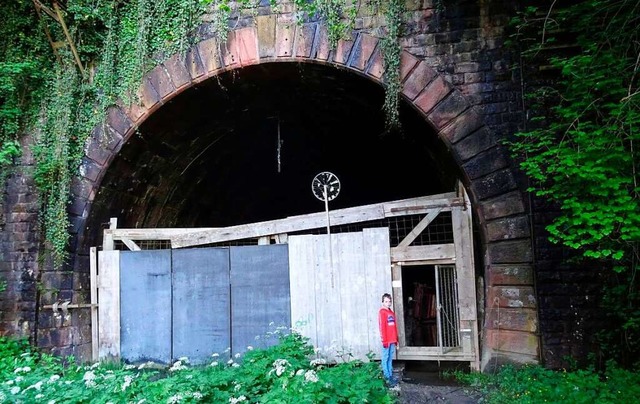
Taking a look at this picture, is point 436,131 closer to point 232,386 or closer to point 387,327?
point 387,327

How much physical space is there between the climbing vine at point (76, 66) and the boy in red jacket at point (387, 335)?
121 inches

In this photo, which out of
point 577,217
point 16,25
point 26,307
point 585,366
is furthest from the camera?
point 16,25

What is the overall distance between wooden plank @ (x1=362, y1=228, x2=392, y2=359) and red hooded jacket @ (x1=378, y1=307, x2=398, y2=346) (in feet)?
1.91

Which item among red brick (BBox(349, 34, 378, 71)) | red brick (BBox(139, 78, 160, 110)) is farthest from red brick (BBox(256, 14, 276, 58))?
red brick (BBox(139, 78, 160, 110))

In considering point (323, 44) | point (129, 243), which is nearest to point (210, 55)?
point (323, 44)

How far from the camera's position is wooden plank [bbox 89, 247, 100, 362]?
303 inches

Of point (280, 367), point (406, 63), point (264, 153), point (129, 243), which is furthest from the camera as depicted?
point (264, 153)

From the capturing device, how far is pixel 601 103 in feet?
17.6

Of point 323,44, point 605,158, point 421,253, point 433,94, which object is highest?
point 323,44

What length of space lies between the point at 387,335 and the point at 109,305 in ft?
16.0

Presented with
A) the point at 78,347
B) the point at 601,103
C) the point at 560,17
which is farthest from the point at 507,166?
the point at 78,347

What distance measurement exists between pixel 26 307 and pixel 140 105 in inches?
152

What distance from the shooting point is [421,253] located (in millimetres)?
7012

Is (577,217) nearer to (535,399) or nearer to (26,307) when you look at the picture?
(535,399)
